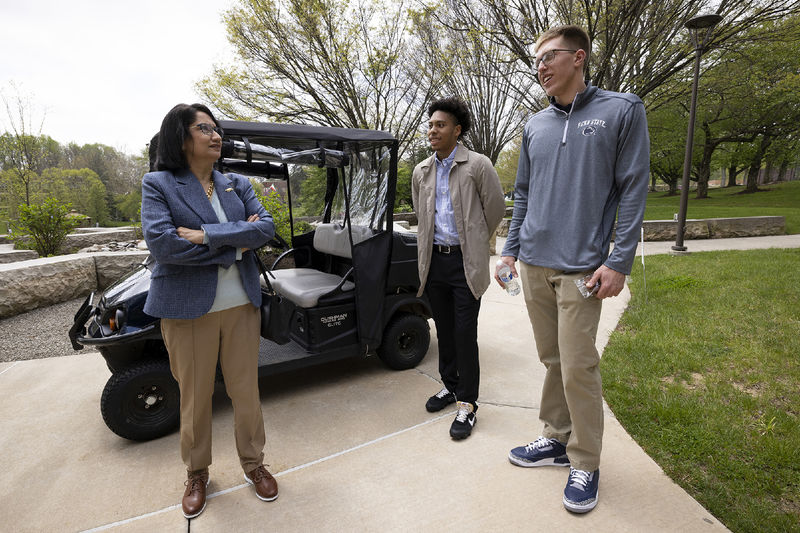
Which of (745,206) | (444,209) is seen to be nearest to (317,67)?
(444,209)

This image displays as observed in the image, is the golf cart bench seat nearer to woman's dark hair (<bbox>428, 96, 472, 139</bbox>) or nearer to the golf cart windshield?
the golf cart windshield

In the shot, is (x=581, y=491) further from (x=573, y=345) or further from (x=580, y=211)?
(x=580, y=211)

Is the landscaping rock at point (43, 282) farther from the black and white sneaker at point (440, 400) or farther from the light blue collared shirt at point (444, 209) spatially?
the light blue collared shirt at point (444, 209)

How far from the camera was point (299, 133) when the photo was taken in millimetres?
2982

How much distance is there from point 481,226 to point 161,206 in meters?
1.77

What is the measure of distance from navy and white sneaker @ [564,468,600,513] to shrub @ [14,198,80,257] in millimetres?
9552

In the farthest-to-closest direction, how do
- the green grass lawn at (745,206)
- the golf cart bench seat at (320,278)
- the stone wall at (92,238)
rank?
the green grass lawn at (745,206) → the stone wall at (92,238) → the golf cart bench seat at (320,278)

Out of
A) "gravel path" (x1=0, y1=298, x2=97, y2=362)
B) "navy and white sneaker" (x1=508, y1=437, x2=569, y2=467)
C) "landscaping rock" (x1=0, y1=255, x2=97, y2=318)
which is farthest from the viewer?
"landscaping rock" (x1=0, y1=255, x2=97, y2=318)

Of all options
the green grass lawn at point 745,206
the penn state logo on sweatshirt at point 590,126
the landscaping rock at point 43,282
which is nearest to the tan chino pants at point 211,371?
the penn state logo on sweatshirt at point 590,126

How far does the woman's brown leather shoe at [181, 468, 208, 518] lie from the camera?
6.72ft

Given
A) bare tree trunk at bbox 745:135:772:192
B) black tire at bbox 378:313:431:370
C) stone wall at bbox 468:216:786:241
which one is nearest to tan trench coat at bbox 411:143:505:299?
black tire at bbox 378:313:431:370

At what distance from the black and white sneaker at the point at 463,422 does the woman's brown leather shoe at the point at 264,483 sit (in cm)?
110

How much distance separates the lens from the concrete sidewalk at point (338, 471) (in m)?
2.00

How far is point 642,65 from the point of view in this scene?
33.0 feet
